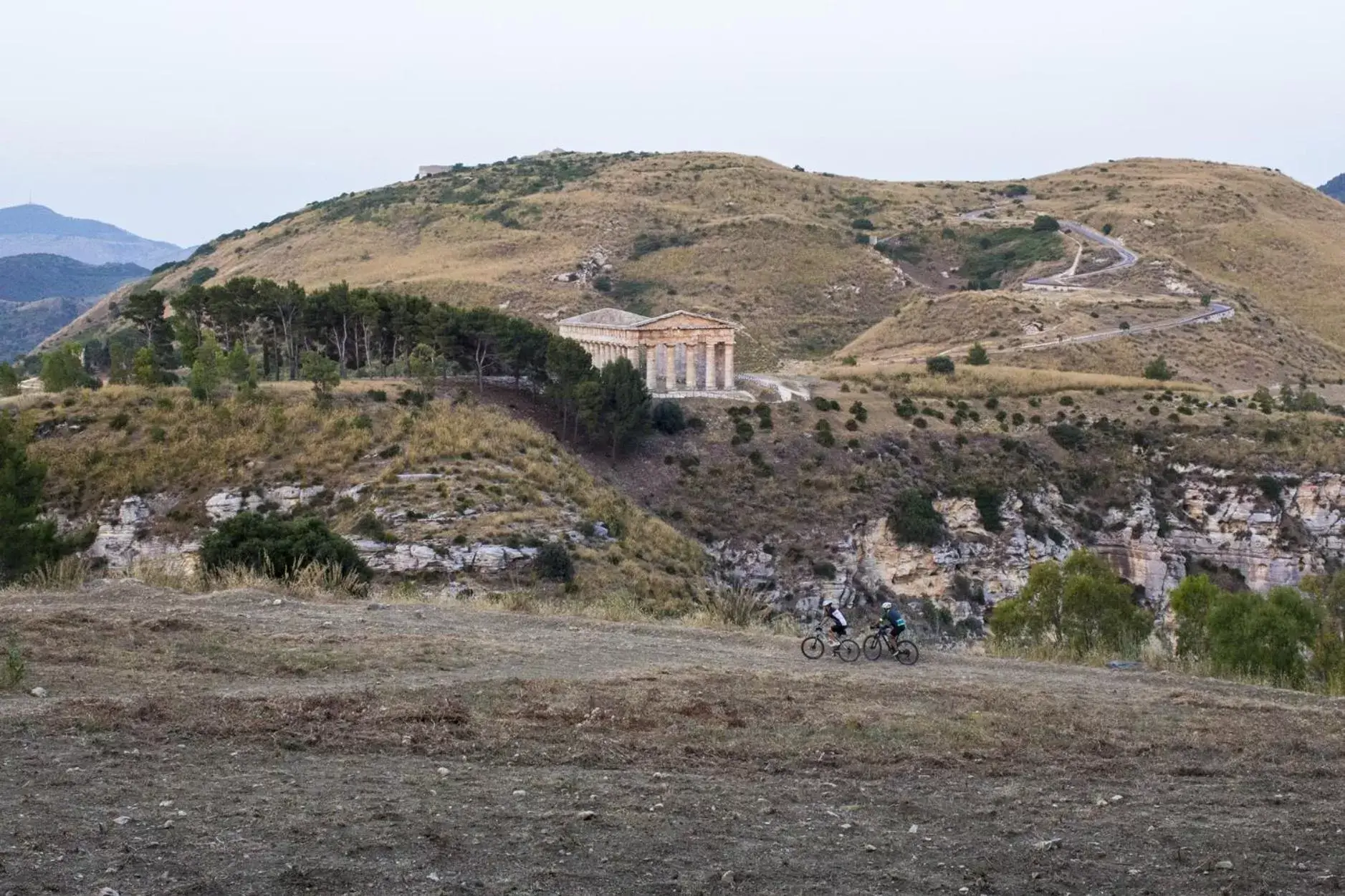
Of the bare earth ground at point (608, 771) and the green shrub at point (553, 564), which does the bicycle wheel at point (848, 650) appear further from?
the green shrub at point (553, 564)

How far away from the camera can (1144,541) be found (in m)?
51.2

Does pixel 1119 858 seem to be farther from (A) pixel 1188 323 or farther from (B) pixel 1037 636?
(A) pixel 1188 323

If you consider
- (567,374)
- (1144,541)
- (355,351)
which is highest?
(355,351)

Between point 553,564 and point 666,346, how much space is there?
78.9 feet

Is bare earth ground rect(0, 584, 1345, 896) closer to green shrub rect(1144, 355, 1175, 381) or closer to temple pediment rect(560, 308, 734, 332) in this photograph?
temple pediment rect(560, 308, 734, 332)

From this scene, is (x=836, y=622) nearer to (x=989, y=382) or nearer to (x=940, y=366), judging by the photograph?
(x=989, y=382)

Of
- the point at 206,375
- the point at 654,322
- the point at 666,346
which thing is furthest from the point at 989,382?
the point at 206,375

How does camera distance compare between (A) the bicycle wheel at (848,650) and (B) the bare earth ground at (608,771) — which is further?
(A) the bicycle wheel at (848,650)

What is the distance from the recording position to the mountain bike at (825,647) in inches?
614

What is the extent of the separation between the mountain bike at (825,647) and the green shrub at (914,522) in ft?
106

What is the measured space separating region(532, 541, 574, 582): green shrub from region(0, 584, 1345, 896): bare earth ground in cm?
1937

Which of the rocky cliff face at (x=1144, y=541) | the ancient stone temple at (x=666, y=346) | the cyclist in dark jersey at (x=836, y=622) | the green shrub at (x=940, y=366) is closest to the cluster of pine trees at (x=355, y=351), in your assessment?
the ancient stone temple at (x=666, y=346)

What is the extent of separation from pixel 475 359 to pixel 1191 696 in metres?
41.0

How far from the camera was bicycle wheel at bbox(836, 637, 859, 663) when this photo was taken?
617 inches
